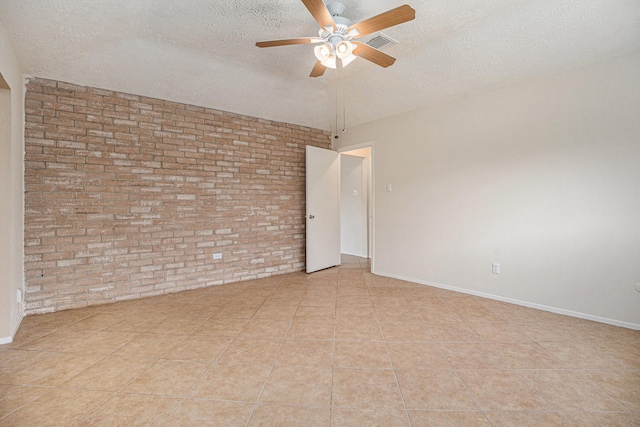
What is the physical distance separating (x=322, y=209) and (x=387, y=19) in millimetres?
3302

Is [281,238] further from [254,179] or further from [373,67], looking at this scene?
[373,67]

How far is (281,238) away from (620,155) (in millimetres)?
3978

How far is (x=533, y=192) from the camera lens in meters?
3.06

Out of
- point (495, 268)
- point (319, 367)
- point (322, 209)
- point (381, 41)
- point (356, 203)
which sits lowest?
point (319, 367)

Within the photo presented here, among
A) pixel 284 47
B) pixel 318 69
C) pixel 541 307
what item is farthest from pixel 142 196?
pixel 541 307

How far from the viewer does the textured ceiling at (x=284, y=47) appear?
205 cm

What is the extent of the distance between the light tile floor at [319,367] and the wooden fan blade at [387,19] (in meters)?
2.20

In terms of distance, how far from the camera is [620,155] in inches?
102

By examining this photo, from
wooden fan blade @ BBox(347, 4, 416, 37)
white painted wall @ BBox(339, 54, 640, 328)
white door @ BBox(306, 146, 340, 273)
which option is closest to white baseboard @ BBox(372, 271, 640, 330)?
white painted wall @ BBox(339, 54, 640, 328)

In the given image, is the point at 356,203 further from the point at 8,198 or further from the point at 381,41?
the point at 8,198

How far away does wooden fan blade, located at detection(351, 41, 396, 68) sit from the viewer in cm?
214

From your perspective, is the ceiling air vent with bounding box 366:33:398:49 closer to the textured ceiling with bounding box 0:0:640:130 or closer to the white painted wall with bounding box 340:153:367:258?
the textured ceiling with bounding box 0:0:640:130

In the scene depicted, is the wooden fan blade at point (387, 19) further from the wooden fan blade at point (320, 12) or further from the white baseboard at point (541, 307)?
the white baseboard at point (541, 307)

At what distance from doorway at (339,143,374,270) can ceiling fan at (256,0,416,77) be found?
3725mm
